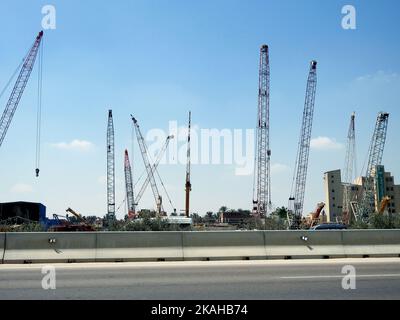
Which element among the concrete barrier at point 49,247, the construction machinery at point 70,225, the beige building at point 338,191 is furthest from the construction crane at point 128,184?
the concrete barrier at point 49,247

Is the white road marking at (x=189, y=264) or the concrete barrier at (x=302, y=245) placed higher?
the concrete barrier at (x=302, y=245)

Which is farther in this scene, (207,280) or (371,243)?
(371,243)

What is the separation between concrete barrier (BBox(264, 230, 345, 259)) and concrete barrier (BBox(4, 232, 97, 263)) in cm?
625

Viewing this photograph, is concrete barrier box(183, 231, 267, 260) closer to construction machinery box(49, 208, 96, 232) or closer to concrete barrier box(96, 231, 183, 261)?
concrete barrier box(96, 231, 183, 261)

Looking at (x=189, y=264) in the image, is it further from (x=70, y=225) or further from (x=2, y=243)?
(x=70, y=225)

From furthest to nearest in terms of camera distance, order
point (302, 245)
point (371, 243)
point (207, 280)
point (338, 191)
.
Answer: point (338, 191) < point (371, 243) < point (302, 245) < point (207, 280)

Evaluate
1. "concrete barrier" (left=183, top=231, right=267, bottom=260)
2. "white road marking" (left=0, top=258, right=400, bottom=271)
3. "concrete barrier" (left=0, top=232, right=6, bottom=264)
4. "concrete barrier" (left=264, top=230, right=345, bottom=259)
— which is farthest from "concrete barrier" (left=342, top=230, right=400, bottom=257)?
"concrete barrier" (left=0, top=232, right=6, bottom=264)

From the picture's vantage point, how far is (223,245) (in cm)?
1673

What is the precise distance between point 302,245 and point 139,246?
5.80 meters

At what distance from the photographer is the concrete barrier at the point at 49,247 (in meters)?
16.0

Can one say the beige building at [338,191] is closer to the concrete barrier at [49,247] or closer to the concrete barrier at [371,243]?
the concrete barrier at [371,243]

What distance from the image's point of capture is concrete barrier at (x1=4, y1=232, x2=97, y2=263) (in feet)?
52.4

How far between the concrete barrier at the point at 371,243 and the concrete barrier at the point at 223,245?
3198mm

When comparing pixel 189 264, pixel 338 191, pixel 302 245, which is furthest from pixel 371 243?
pixel 338 191
